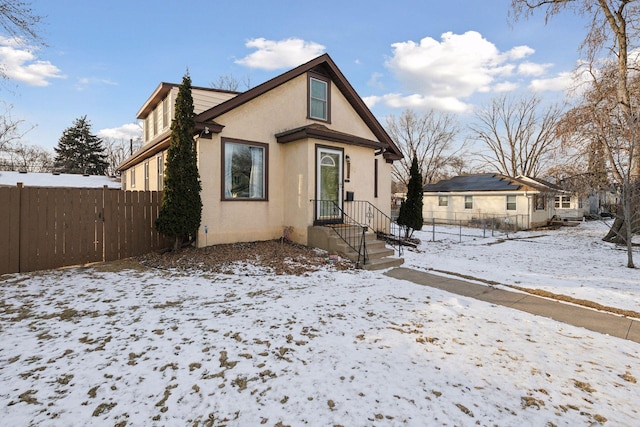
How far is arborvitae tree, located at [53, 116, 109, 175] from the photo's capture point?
115ft

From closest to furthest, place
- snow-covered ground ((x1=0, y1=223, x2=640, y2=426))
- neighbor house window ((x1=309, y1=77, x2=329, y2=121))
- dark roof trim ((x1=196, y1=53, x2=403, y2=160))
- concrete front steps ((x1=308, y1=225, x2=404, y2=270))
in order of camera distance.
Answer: snow-covered ground ((x1=0, y1=223, x2=640, y2=426)) → concrete front steps ((x1=308, y1=225, x2=404, y2=270)) → dark roof trim ((x1=196, y1=53, x2=403, y2=160)) → neighbor house window ((x1=309, y1=77, x2=329, y2=121))

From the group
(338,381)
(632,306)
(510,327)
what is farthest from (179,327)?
(632,306)

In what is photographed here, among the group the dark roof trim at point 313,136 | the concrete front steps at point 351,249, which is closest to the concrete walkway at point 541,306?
the concrete front steps at point 351,249

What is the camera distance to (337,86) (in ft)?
36.1

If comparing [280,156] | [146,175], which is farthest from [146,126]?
[280,156]

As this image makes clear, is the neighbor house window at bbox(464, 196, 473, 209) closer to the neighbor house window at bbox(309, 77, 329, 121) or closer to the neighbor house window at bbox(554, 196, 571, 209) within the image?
the neighbor house window at bbox(554, 196, 571, 209)

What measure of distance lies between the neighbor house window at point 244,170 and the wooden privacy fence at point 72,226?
1865 millimetres

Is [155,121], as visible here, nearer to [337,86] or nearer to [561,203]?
[337,86]

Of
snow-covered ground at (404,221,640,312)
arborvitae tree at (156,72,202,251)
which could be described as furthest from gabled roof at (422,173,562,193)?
arborvitae tree at (156,72,202,251)

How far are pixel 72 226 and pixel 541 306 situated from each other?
9.49 metres

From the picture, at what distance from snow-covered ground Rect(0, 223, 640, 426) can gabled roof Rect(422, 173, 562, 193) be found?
58.4 ft

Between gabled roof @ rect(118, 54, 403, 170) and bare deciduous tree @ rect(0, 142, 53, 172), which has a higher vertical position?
bare deciduous tree @ rect(0, 142, 53, 172)

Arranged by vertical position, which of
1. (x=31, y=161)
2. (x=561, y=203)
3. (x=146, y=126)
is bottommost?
(x=561, y=203)

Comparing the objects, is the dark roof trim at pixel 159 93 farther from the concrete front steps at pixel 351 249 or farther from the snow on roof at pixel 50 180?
the snow on roof at pixel 50 180
